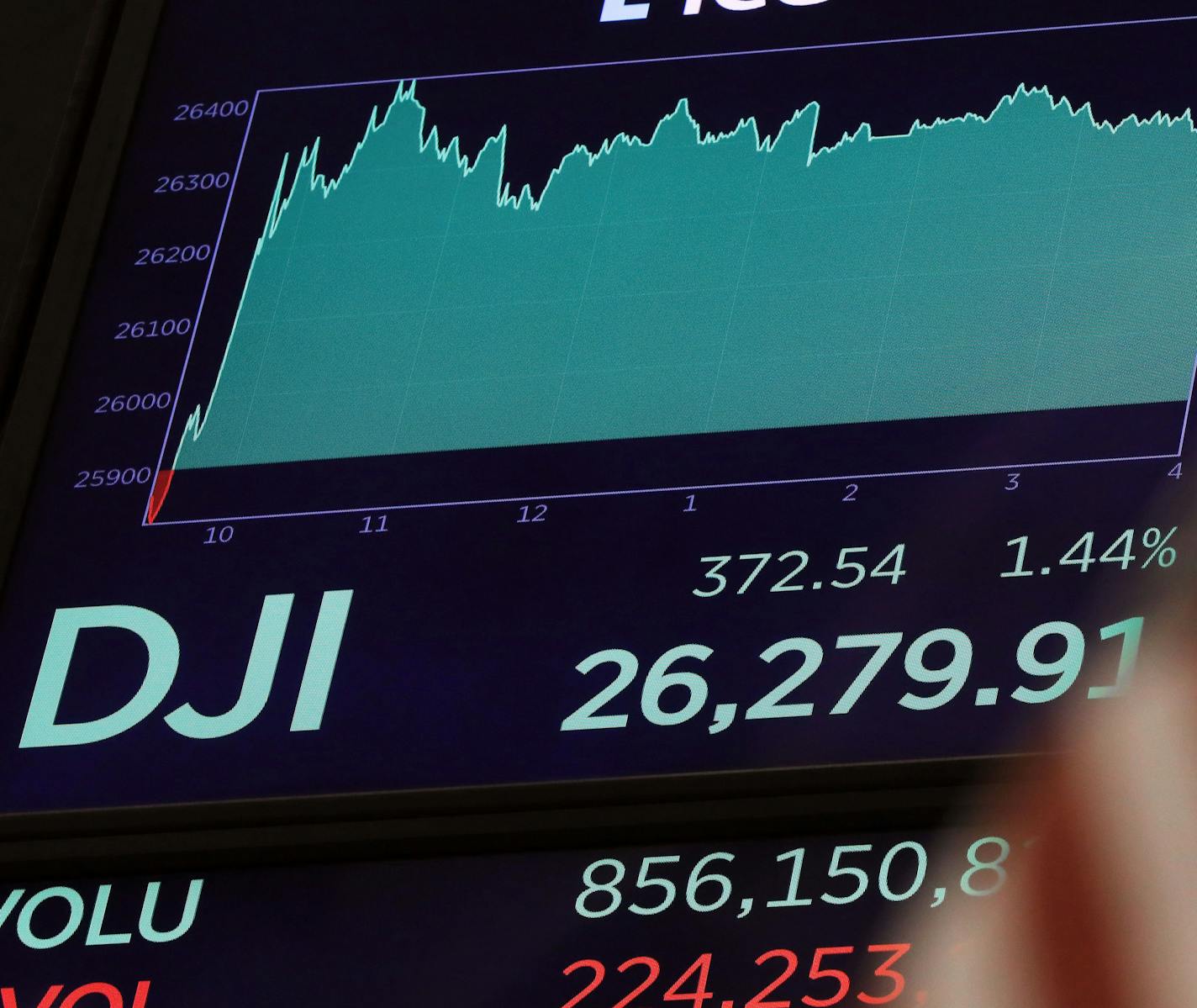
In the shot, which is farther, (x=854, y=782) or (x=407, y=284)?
(x=407, y=284)

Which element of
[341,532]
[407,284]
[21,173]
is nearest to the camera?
[341,532]

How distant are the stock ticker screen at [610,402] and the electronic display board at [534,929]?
0.06 meters

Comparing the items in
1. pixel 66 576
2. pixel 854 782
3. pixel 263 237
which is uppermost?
pixel 263 237

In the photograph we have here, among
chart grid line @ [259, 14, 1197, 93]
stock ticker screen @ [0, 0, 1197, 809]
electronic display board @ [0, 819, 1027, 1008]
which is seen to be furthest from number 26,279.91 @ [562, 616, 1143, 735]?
chart grid line @ [259, 14, 1197, 93]

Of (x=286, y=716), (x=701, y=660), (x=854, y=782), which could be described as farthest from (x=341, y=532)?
(x=854, y=782)

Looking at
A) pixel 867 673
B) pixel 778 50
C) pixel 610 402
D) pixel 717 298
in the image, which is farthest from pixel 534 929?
pixel 778 50

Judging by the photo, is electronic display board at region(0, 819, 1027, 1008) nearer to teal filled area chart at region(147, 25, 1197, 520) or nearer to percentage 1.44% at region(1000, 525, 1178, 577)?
percentage 1.44% at region(1000, 525, 1178, 577)

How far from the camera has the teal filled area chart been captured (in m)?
2.88

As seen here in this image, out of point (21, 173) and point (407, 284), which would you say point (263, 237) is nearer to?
point (407, 284)

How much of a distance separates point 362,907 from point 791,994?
45 cm

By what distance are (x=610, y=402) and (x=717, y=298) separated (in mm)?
188

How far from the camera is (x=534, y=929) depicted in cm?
259

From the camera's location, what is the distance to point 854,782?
8.50ft

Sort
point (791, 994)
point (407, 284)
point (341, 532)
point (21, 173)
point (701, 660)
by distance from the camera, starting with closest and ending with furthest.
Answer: point (791, 994)
point (701, 660)
point (341, 532)
point (407, 284)
point (21, 173)
